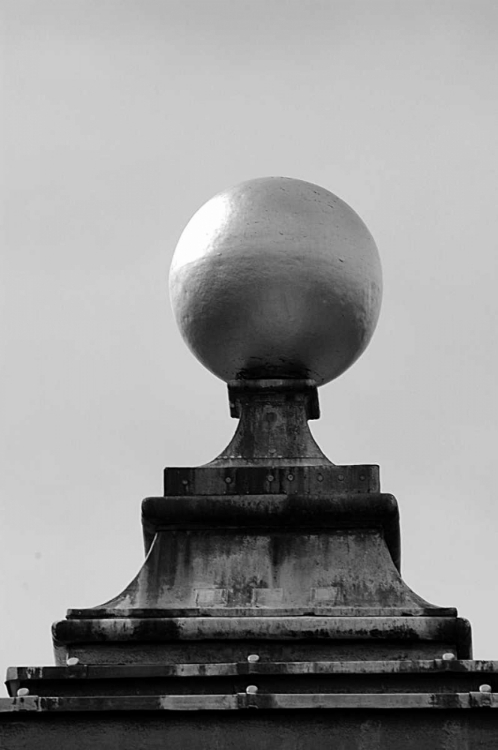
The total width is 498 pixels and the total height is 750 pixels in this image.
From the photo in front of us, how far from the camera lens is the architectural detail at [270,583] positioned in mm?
19516

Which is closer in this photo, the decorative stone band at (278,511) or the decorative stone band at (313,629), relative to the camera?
the decorative stone band at (313,629)

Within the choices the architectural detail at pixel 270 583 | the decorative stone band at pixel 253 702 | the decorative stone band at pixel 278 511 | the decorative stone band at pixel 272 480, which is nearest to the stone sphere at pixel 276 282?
the architectural detail at pixel 270 583

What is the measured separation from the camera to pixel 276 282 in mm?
22469

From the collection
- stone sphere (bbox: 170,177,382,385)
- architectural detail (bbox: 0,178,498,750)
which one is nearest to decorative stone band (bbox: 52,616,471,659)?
architectural detail (bbox: 0,178,498,750)

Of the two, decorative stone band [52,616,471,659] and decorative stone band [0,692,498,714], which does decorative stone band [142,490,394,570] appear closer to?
decorative stone band [52,616,471,659]

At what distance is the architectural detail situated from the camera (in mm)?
19516

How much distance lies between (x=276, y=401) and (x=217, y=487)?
1.41 metres

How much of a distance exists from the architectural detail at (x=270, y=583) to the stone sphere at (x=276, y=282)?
23 millimetres

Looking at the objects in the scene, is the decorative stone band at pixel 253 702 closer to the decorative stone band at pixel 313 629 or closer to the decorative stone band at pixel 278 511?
the decorative stone band at pixel 313 629

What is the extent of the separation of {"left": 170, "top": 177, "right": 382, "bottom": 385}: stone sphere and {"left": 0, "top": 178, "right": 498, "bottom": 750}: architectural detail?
Answer: 23 millimetres

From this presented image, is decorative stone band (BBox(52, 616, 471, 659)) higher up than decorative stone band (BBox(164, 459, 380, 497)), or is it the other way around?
decorative stone band (BBox(164, 459, 380, 497))

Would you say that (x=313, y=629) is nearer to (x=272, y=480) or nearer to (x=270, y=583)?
(x=270, y=583)

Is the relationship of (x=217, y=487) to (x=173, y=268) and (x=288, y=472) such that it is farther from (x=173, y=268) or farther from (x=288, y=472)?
(x=173, y=268)

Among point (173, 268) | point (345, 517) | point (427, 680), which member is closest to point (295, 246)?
point (173, 268)
